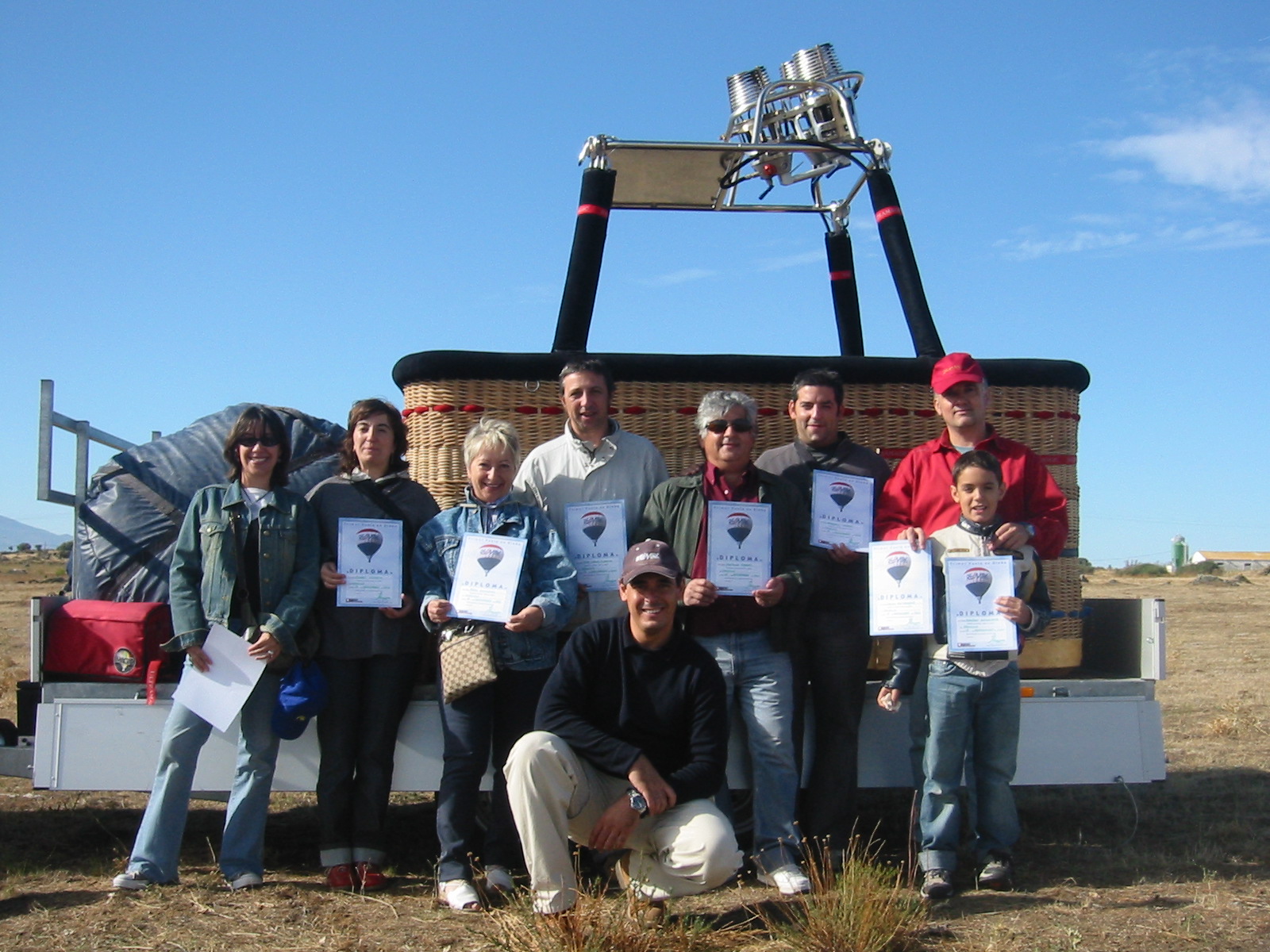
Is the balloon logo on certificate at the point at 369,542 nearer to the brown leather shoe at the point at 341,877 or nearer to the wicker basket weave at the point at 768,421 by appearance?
the wicker basket weave at the point at 768,421

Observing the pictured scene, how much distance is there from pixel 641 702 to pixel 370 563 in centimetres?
117

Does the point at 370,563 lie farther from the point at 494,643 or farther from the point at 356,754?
the point at 356,754

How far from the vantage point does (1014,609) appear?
13.9ft

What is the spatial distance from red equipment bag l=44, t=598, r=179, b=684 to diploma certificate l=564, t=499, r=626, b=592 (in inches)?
62.2

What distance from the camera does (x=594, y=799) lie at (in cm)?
389

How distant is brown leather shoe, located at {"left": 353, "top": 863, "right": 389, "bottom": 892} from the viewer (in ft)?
14.4

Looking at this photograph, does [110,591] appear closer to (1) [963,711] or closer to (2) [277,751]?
(2) [277,751]

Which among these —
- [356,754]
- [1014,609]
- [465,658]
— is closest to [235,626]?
[356,754]

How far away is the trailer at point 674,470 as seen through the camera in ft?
14.7

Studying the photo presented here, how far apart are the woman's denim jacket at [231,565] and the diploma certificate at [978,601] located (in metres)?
2.25

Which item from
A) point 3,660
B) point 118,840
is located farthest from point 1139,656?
point 3,660

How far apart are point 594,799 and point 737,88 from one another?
13.6 feet

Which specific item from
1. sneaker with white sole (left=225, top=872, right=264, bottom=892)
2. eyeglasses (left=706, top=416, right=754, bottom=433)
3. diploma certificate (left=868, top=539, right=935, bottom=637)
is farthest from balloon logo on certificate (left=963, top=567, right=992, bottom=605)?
sneaker with white sole (left=225, top=872, right=264, bottom=892)

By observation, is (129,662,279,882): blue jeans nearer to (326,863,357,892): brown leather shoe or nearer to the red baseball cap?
(326,863,357,892): brown leather shoe
